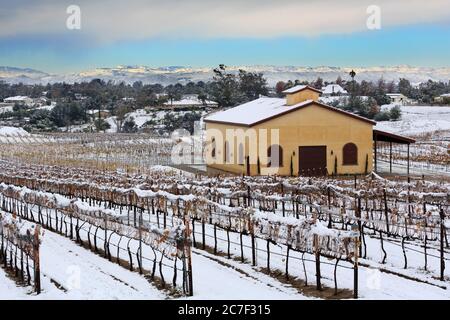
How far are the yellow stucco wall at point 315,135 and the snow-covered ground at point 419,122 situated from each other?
23470 millimetres

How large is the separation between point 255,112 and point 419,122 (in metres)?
29.9

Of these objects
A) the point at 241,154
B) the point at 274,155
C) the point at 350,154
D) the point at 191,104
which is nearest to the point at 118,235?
the point at 274,155

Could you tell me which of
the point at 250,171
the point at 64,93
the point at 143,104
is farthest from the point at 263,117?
the point at 64,93

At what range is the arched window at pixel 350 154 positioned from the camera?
1152 inches

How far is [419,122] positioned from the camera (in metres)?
57.6

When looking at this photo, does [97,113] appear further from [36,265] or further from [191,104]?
[36,265]

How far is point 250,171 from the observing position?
28.2 metres

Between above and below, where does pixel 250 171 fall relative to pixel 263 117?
below

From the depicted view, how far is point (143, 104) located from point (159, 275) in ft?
261

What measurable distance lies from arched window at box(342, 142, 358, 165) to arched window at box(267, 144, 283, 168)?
2.98m

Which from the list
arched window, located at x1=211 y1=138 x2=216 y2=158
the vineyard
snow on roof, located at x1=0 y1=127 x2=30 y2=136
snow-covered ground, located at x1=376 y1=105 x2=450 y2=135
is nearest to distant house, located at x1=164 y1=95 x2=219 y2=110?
snow on roof, located at x1=0 y1=127 x2=30 y2=136

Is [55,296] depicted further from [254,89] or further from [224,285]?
[254,89]

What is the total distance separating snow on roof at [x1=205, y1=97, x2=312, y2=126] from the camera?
29.0m

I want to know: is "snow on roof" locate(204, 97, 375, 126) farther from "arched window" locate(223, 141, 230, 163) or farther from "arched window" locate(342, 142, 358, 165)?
"arched window" locate(342, 142, 358, 165)
